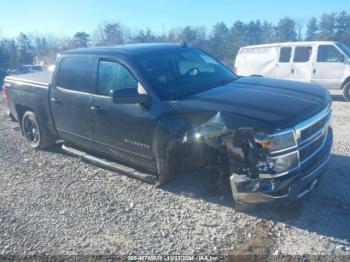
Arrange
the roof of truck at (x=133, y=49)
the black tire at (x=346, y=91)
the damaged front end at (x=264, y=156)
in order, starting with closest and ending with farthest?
the damaged front end at (x=264, y=156), the roof of truck at (x=133, y=49), the black tire at (x=346, y=91)

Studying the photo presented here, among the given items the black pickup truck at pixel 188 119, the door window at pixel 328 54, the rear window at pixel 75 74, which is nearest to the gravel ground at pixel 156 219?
the black pickup truck at pixel 188 119

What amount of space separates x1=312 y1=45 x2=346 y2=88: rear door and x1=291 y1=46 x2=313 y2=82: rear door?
0.23 m

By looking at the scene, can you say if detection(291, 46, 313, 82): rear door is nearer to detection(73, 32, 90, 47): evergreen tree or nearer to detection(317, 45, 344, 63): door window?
detection(317, 45, 344, 63): door window

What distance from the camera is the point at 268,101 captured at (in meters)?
3.48

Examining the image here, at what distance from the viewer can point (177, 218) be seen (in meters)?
3.74

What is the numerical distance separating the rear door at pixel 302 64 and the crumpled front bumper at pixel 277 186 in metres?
8.75

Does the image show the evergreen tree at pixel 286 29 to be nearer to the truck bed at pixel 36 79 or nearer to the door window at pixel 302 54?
the door window at pixel 302 54

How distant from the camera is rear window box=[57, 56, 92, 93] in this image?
4.78 meters

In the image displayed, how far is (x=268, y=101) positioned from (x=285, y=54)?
367 inches

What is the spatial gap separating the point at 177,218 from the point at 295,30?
193 ft

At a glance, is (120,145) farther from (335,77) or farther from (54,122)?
(335,77)

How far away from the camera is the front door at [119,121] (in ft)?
13.3

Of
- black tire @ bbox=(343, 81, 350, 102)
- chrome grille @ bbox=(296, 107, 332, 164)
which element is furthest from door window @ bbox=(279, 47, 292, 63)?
chrome grille @ bbox=(296, 107, 332, 164)

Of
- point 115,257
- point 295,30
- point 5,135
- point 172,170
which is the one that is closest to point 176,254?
point 115,257
